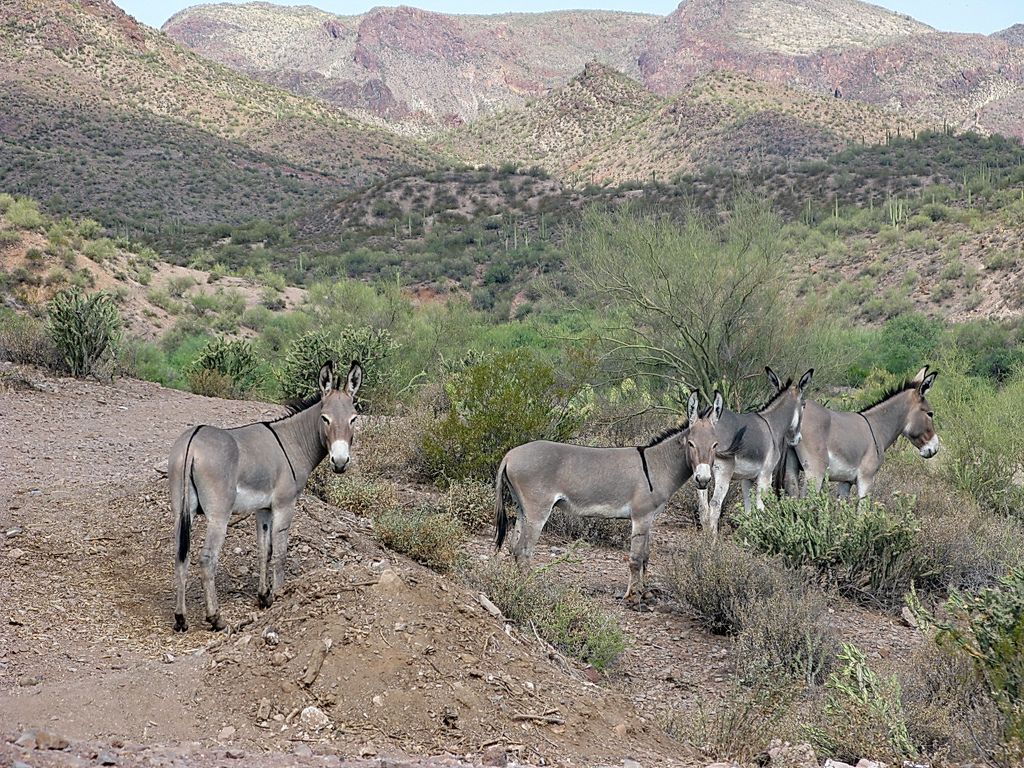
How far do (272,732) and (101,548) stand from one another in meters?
3.73

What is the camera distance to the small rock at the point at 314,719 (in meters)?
5.33

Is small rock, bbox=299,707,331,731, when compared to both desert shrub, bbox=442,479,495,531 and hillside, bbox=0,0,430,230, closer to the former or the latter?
desert shrub, bbox=442,479,495,531

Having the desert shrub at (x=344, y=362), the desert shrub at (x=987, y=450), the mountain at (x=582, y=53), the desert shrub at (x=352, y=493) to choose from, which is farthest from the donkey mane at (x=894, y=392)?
the mountain at (x=582, y=53)

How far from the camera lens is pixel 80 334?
16.1 meters

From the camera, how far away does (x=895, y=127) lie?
253 feet

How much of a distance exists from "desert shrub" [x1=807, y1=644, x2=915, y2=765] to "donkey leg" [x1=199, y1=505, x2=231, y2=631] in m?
4.08

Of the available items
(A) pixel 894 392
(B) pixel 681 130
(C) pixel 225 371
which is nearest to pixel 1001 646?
(A) pixel 894 392

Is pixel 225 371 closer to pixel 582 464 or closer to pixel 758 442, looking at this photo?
pixel 758 442

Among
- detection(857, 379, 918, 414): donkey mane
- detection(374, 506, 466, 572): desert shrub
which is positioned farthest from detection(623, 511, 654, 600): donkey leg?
detection(857, 379, 918, 414): donkey mane

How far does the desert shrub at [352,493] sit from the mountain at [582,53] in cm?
12935

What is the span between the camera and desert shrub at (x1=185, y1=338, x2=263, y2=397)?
59.0ft

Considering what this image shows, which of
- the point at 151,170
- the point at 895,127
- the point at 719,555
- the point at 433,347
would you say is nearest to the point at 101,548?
the point at 719,555

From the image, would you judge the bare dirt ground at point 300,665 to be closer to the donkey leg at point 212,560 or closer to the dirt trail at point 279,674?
the dirt trail at point 279,674

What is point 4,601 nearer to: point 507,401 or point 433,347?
point 507,401
